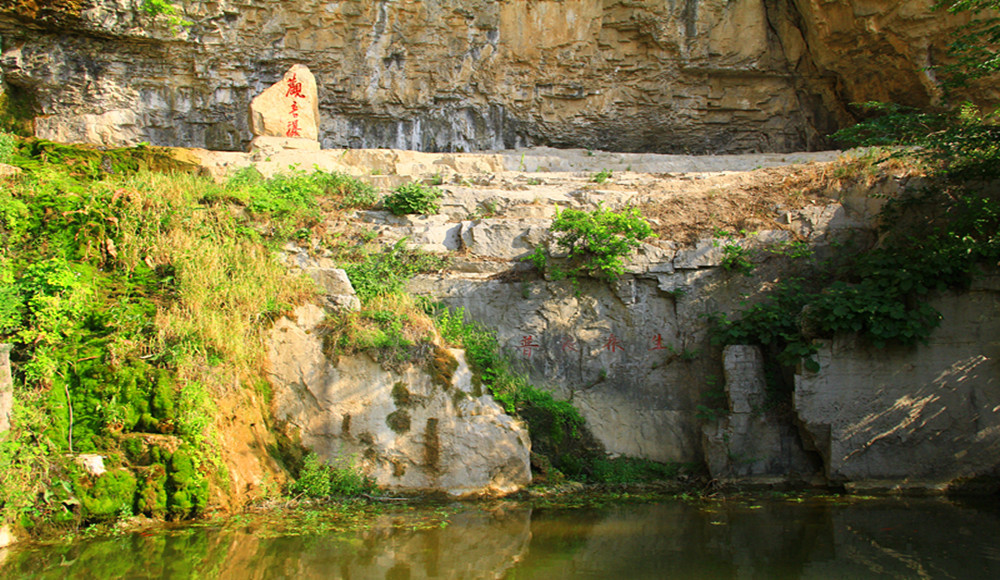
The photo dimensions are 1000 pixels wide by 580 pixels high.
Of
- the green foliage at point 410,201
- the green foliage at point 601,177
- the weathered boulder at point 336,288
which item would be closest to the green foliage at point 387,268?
the weathered boulder at point 336,288

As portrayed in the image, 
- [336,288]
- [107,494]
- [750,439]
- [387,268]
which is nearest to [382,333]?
[336,288]

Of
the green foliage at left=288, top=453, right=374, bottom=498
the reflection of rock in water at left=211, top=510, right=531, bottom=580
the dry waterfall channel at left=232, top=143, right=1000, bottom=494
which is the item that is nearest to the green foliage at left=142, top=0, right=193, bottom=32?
the dry waterfall channel at left=232, top=143, right=1000, bottom=494

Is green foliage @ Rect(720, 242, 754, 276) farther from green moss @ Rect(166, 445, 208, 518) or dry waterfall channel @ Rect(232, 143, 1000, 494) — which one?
green moss @ Rect(166, 445, 208, 518)

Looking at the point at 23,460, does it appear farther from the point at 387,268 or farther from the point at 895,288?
the point at 895,288

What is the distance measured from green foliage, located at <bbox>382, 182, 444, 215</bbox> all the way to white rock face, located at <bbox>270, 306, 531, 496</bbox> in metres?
2.54

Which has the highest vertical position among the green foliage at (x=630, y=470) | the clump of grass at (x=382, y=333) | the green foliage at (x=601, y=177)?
the green foliage at (x=601, y=177)

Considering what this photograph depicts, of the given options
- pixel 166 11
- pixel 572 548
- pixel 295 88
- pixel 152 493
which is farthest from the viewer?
pixel 166 11

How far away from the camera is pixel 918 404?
6.11 m

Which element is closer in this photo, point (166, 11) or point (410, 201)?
point (410, 201)

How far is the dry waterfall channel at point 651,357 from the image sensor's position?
19.5 feet

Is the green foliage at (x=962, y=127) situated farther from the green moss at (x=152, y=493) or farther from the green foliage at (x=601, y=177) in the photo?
the green moss at (x=152, y=493)

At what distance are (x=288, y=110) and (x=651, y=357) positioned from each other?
679 centimetres

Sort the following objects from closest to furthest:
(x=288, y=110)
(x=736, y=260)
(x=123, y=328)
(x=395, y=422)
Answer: (x=123, y=328), (x=395, y=422), (x=736, y=260), (x=288, y=110)

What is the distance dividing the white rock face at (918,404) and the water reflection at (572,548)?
0.65 meters
